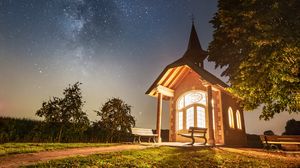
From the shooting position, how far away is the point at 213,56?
14086 millimetres

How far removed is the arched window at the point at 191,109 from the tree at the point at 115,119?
168 inches

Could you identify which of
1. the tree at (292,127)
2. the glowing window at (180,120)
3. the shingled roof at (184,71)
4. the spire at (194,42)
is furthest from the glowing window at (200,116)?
the tree at (292,127)

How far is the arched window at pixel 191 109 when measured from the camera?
16.5 metres

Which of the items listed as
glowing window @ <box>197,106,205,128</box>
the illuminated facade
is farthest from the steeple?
glowing window @ <box>197,106,205,128</box>

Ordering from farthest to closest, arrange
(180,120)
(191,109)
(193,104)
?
(180,120) < (191,109) < (193,104)

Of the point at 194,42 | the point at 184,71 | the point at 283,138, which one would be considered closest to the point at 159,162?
the point at 283,138

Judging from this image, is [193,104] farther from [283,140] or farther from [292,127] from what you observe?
[292,127]

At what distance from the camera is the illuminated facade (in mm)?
15172

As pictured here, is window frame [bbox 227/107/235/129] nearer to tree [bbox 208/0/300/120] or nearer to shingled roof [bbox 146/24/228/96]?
shingled roof [bbox 146/24/228/96]

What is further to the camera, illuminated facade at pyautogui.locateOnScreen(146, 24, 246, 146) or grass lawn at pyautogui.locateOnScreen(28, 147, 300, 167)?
illuminated facade at pyautogui.locateOnScreen(146, 24, 246, 146)

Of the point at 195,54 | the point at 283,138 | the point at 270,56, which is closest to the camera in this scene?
the point at 270,56

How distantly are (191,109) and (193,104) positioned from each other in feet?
1.48

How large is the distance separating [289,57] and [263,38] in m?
1.32

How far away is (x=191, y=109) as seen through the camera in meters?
17.0
